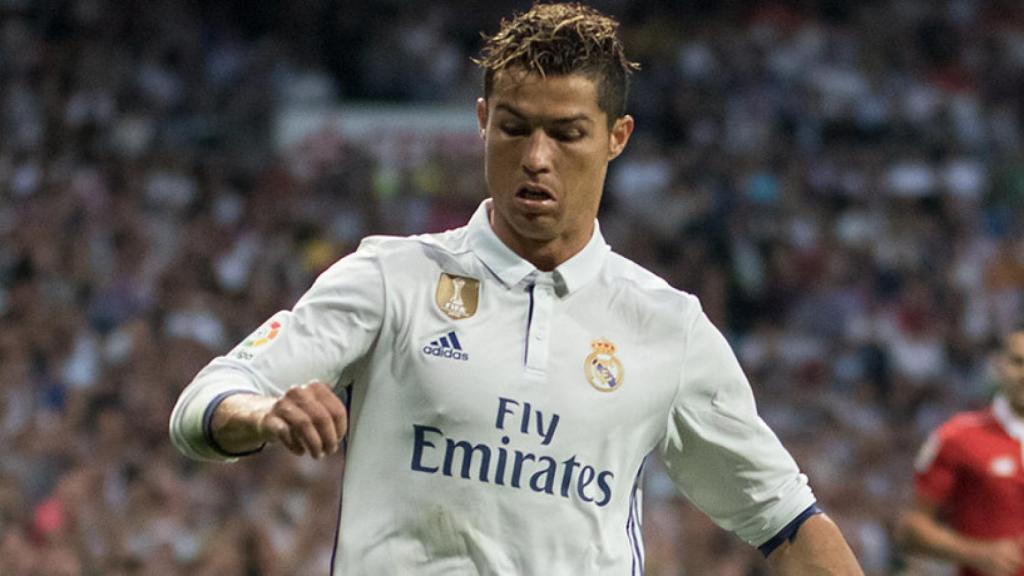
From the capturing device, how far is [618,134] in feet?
11.6

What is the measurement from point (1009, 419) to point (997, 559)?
2.15 ft

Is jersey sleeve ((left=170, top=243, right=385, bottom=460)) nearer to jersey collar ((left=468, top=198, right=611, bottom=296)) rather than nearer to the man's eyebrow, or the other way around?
jersey collar ((left=468, top=198, right=611, bottom=296))

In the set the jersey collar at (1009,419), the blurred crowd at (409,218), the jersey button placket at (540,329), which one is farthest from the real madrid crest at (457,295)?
the blurred crowd at (409,218)

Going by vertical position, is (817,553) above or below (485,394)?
below

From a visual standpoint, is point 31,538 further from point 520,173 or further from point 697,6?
point 697,6

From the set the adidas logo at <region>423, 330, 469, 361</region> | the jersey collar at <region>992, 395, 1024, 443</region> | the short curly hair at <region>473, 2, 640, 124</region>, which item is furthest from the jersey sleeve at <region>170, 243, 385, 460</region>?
the jersey collar at <region>992, 395, 1024, 443</region>

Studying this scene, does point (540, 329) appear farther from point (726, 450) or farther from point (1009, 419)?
point (1009, 419)

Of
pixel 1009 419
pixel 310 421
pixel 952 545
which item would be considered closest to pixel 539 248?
pixel 310 421

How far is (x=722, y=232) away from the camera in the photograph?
12383mm

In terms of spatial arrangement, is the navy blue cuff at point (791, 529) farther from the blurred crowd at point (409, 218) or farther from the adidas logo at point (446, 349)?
the blurred crowd at point (409, 218)

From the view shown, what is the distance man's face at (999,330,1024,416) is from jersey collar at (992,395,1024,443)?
0.03m

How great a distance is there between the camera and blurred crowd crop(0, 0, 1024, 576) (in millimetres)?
9000

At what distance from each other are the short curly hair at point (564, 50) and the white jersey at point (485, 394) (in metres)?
0.31

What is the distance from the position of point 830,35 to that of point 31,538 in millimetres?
8986
